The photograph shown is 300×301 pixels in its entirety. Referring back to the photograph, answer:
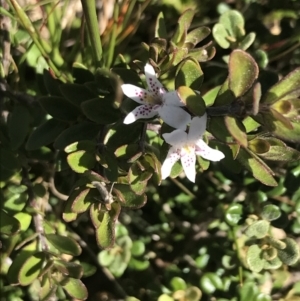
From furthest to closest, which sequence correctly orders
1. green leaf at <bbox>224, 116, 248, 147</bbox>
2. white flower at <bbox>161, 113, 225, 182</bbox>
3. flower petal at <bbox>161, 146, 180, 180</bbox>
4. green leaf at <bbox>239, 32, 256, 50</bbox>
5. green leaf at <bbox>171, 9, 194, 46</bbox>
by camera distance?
green leaf at <bbox>239, 32, 256, 50</bbox>
green leaf at <bbox>171, 9, 194, 46</bbox>
flower petal at <bbox>161, 146, 180, 180</bbox>
white flower at <bbox>161, 113, 225, 182</bbox>
green leaf at <bbox>224, 116, 248, 147</bbox>

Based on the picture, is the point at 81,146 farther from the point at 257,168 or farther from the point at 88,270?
the point at 88,270

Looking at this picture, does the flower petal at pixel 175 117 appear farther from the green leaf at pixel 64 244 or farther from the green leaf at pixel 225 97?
the green leaf at pixel 64 244

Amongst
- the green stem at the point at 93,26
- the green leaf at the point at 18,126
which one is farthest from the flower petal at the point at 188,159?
the green leaf at the point at 18,126

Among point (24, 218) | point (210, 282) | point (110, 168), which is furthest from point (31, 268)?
point (210, 282)

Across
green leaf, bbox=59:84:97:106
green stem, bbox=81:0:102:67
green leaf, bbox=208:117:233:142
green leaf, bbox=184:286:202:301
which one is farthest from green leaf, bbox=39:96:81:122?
green leaf, bbox=184:286:202:301

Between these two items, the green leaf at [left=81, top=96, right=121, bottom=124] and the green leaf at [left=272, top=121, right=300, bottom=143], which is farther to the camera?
the green leaf at [left=81, top=96, right=121, bottom=124]

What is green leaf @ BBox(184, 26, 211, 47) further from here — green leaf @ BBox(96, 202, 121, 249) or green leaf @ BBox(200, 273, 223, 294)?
green leaf @ BBox(200, 273, 223, 294)
